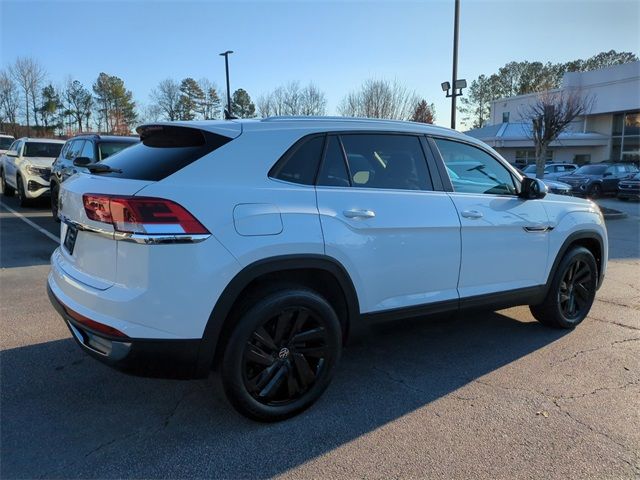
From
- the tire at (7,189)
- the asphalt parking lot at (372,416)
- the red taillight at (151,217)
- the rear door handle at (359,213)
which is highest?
the red taillight at (151,217)

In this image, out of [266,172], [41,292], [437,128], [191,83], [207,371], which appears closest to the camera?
[207,371]

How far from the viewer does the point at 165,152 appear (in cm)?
300

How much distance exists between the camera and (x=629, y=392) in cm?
359

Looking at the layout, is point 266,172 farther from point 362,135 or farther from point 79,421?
point 79,421

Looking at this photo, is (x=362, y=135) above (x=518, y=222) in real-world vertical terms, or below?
above

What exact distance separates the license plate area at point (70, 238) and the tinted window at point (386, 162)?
1.76 m

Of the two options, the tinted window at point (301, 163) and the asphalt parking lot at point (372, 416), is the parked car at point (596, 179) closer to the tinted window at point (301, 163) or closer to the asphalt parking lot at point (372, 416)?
the asphalt parking lot at point (372, 416)

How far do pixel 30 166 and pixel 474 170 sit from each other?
1169 cm

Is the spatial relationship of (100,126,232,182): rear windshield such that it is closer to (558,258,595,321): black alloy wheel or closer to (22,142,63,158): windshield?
(558,258,595,321): black alloy wheel

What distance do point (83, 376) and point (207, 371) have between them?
4.51 feet

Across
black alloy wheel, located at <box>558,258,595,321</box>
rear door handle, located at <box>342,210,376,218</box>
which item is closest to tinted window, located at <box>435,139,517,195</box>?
rear door handle, located at <box>342,210,376,218</box>

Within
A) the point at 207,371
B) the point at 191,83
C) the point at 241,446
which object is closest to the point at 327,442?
the point at 241,446

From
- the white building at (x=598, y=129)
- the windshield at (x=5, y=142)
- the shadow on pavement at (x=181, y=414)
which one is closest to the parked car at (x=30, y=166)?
the shadow on pavement at (x=181, y=414)

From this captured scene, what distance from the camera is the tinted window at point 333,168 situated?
3.24 metres
